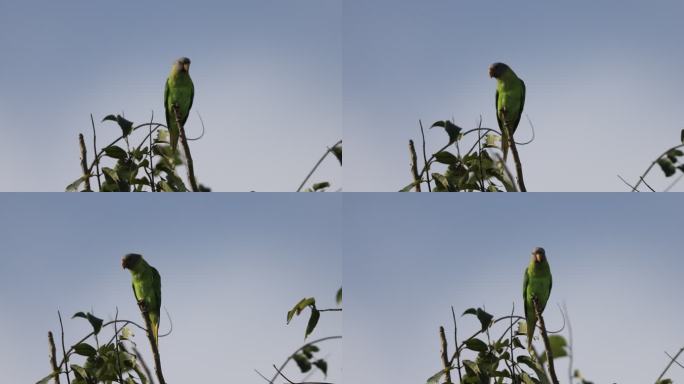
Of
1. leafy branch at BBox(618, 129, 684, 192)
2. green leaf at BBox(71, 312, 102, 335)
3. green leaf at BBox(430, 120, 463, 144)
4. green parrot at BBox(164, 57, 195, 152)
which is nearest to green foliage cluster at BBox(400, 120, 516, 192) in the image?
green leaf at BBox(430, 120, 463, 144)

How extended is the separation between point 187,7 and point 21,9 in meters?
Result: 0.44

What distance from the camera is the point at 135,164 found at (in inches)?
75.9

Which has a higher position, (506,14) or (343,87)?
(506,14)

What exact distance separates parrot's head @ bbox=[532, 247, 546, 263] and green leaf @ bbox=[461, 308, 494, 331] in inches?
7.2

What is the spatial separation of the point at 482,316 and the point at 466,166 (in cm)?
39

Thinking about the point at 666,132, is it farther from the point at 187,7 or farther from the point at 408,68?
the point at 187,7

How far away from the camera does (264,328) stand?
74.8 inches

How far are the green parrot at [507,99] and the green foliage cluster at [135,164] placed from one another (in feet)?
2.56

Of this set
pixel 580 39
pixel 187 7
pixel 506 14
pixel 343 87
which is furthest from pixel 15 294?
pixel 580 39

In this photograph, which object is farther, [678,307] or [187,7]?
[187,7]

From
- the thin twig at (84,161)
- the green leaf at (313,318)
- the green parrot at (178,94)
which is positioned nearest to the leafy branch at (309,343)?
the green leaf at (313,318)

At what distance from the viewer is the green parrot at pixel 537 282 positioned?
70.5 inches

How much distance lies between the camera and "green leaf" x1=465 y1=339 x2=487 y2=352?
1875 mm

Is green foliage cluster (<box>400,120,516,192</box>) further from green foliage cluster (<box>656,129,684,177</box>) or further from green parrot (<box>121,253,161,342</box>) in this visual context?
green parrot (<box>121,253,161,342</box>)
